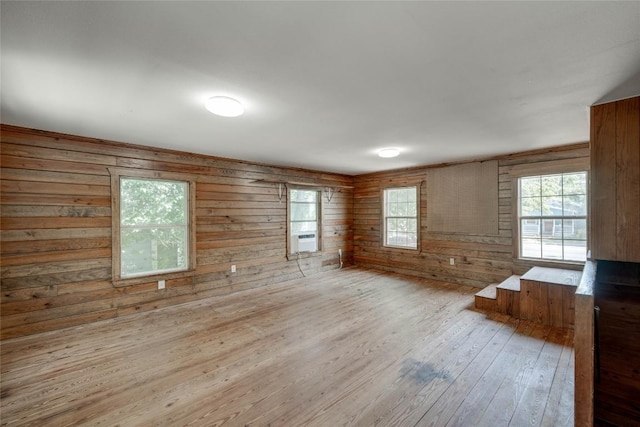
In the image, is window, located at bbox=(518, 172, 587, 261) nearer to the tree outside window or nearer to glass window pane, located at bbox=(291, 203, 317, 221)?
glass window pane, located at bbox=(291, 203, 317, 221)

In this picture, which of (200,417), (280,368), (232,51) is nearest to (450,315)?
(280,368)

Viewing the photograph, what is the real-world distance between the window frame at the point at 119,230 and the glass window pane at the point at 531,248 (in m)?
5.32

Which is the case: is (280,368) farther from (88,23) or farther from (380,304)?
(88,23)

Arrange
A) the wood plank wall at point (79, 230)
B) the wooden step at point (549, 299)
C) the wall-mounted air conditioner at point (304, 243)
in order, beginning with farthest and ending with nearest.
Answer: the wall-mounted air conditioner at point (304, 243) < the wooden step at point (549, 299) < the wood plank wall at point (79, 230)

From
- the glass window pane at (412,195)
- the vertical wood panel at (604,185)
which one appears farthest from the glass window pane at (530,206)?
the vertical wood panel at (604,185)

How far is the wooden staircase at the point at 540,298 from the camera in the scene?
320 centimetres

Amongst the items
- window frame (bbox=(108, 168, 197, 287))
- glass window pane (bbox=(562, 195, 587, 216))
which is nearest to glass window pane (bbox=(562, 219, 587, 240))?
glass window pane (bbox=(562, 195, 587, 216))

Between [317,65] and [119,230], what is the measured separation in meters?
3.43

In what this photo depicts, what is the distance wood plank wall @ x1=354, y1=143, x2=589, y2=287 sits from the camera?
4.46m

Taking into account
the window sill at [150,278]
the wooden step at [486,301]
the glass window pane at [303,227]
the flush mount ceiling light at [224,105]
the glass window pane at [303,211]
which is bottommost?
the wooden step at [486,301]

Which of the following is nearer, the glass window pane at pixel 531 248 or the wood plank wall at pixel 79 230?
the wood plank wall at pixel 79 230

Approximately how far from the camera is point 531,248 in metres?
4.38

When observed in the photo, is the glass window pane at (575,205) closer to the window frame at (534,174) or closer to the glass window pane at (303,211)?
the window frame at (534,174)

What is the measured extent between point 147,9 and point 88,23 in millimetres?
374
